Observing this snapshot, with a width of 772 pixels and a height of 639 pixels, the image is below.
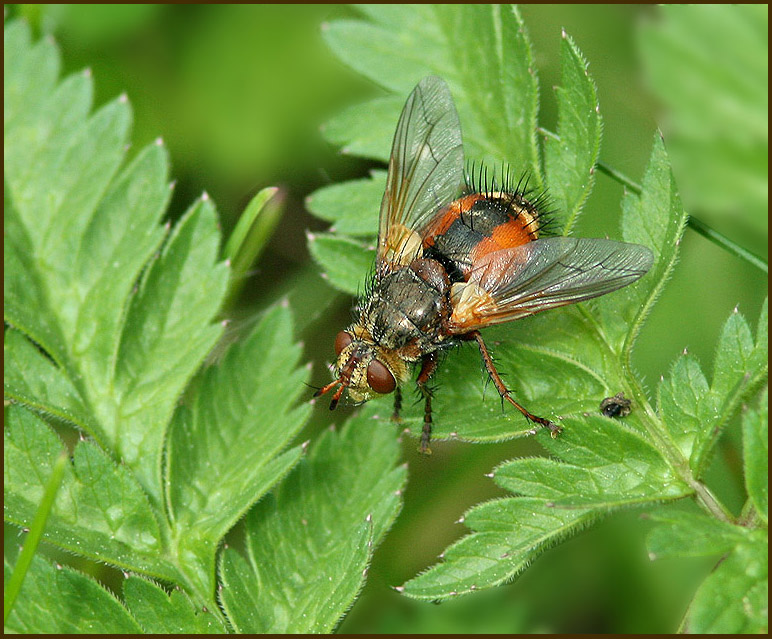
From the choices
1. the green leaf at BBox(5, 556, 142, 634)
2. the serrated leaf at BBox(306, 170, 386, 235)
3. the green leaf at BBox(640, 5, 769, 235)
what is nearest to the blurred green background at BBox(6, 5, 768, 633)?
the green leaf at BBox(640, 5, 769, 235)

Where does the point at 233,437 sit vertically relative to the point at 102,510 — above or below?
above

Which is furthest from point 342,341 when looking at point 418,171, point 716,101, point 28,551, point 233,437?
point 716,101

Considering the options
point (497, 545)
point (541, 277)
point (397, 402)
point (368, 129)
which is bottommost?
point (497, 545)

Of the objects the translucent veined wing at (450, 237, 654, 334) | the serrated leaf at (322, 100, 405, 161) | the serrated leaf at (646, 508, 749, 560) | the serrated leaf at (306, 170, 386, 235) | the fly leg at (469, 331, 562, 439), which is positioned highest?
the serrated leaf at (322, 100, 405, 161)

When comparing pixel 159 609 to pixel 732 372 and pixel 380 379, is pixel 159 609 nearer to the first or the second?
pixel 380 379

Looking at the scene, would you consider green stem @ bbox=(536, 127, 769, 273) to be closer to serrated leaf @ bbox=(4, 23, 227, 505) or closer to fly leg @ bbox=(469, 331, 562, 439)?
fly leg @ bbox=(469, 331, 562, 439)

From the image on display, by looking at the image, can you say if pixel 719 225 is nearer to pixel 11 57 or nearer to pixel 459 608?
pixel 459 608
